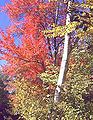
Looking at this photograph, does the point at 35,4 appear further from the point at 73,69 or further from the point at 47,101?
the point at 47,101

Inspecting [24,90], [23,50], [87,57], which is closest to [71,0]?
[87,57]

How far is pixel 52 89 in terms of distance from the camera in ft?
55.2

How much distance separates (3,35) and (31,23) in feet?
4.77

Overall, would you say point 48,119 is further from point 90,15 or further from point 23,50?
point 23,50

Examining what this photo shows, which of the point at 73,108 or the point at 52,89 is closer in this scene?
the point at 73,108

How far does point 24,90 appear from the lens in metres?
12.5

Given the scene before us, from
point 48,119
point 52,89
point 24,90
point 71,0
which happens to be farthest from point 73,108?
point 52,89

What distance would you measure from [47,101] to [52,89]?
4694 millimetres

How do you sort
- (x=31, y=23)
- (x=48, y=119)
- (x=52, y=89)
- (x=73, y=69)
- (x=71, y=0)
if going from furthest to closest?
(x=31, y=23), (x=52, y=89), (x=73, y=69), (x=71, y=0), (x=48, y=119)

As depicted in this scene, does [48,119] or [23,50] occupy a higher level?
[23,50]

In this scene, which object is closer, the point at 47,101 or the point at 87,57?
the point at 47,101

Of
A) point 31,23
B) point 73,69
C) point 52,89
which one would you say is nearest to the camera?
point 73,69

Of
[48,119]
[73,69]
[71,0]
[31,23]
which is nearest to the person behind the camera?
[48,119]

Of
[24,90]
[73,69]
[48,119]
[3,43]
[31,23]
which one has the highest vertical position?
[31,23]
